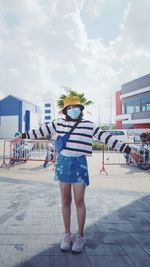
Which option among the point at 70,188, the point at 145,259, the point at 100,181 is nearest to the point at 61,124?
the point at 70,188

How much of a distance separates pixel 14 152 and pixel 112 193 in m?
6.94

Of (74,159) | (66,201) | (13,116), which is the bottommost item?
(66,201)

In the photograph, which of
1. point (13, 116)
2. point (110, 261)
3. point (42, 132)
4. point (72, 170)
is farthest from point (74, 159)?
point (13, 116)

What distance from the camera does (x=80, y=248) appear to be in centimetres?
312

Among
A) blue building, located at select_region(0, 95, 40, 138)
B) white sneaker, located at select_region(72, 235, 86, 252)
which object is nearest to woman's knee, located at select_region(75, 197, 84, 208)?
white sneaker, located at select_region(72, 235, 86, 252)

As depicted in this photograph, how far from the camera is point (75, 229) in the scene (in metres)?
3.86

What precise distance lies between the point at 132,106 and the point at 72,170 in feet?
116

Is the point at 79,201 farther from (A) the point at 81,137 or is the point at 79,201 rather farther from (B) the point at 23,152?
(B) the point at 23,152

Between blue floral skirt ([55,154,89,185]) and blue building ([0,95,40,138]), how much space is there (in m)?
40.2

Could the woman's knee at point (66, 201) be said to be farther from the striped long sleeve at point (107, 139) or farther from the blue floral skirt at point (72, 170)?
Result: the striped long sleeve at point (107, 139)

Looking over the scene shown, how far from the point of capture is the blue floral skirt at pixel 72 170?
3086 millimetres

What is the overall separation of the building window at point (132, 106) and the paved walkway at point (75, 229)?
30602 mm

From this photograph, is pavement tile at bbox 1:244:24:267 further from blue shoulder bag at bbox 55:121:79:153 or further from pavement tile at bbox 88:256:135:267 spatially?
blue shoulder bag at bbox 55:121:79:153

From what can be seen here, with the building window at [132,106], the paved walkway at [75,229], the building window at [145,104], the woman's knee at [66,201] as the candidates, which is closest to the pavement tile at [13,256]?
the paved walkway at [75,229]
